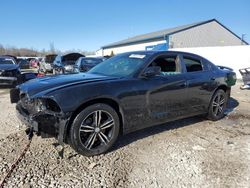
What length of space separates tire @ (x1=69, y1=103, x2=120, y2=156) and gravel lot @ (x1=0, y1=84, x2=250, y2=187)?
16 cm

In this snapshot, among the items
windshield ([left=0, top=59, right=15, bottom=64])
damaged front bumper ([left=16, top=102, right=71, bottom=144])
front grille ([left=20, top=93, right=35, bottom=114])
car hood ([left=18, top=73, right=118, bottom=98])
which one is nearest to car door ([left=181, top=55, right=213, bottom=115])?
car hood ([left=18, top=73, right=118, bottom=98])

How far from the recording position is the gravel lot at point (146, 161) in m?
3.29

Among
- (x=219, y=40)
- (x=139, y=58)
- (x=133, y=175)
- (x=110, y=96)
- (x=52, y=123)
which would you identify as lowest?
(x=133, y=175)

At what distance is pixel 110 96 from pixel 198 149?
1707 mm

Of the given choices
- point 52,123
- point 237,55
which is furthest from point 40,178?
point 237,55

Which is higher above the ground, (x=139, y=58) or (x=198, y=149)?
(x=139, y=58)

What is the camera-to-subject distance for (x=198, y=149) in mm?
4332

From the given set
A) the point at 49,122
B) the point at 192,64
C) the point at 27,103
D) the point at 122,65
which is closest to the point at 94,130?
the point at 49,122

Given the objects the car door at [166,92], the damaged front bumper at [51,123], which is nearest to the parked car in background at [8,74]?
the car door at [166,92]

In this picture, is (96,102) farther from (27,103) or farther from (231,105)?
(231,105)

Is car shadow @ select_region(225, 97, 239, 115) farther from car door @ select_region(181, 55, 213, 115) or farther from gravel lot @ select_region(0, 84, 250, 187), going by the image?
gravel lot @ select_region(0, 84, 250, 187)

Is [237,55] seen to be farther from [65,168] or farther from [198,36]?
[198,36]

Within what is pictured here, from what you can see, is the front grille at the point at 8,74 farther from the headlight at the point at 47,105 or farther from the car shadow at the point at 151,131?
the headlight at the point at 47,105

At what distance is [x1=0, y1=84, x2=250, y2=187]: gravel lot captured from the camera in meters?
3.29
